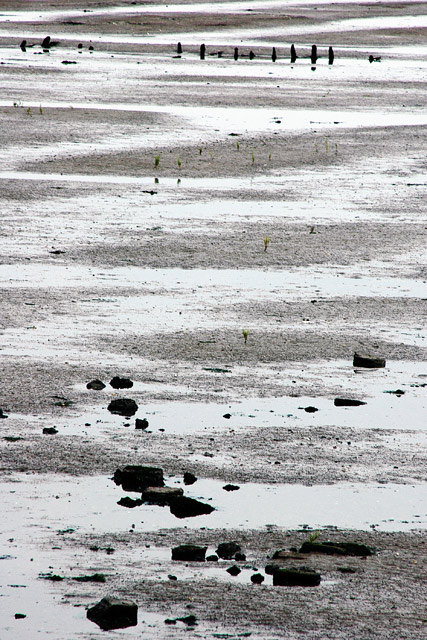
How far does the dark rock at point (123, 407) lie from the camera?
7359mm

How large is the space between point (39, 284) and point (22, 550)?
205 inches

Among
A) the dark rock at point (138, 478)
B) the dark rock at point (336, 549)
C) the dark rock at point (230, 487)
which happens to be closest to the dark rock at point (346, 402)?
the dark rock at point (230, 487)

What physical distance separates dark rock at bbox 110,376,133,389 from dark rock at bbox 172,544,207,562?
2436 millimetres

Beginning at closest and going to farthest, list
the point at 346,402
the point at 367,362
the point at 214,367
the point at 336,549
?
the point at 336,549, the point at 346,402, the point at 214,367, the point at 367,362

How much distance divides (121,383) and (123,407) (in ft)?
1.60

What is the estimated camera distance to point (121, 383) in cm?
786

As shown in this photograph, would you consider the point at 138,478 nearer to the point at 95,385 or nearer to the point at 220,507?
the point at 220,507

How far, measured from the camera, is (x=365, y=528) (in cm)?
587

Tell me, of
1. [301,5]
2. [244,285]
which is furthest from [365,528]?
[301,5]

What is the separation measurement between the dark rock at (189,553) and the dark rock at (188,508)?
478 mm

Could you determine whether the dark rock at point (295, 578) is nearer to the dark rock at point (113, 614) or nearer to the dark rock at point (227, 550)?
the dark rock at point (227, 550)

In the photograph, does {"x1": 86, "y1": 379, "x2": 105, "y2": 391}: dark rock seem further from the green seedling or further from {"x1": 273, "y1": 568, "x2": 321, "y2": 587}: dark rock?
{"x1": 273, "y1": 568, "x2": 321, "y2": 587}: dark rock

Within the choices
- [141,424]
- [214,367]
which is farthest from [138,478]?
[214,367]

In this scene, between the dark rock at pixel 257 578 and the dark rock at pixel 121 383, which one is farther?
the dark rock at pixel 121 383
